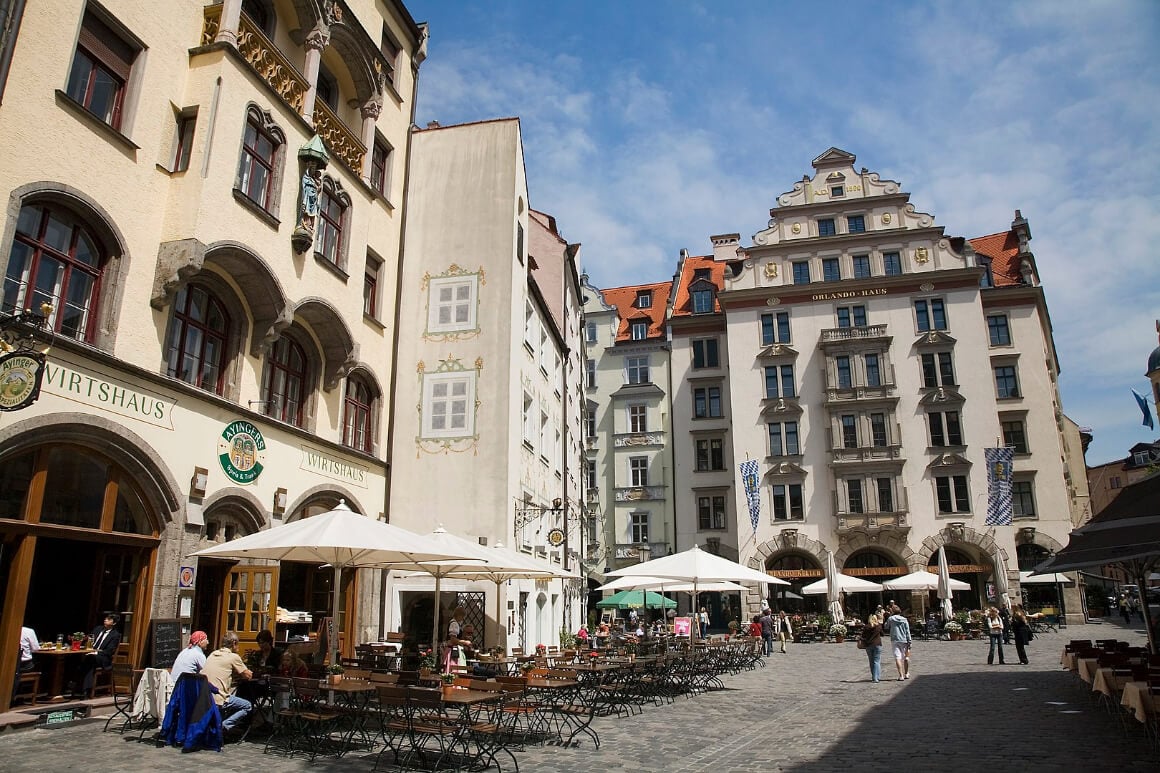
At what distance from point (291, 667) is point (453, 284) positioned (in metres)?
13.1

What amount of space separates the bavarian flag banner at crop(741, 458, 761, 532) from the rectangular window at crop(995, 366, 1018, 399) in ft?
46.7

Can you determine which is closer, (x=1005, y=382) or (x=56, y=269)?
(x=56, y=269)

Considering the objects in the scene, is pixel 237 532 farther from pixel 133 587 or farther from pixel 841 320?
pixel 841 320

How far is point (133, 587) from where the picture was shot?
498 inches

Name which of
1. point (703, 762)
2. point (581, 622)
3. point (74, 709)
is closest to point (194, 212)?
point (74, 709)

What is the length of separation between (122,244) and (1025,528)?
4215cm

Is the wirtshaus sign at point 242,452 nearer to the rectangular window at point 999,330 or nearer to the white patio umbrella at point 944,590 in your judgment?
the white patio umbrella at point 944,590

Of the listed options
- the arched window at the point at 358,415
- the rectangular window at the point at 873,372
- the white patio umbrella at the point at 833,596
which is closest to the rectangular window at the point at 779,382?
the rectangular window at the point at 873,372

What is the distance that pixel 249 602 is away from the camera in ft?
48.1

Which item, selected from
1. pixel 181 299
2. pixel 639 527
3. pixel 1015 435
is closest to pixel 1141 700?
pixel 181 299

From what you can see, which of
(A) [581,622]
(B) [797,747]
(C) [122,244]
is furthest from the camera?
(A) [581,622]

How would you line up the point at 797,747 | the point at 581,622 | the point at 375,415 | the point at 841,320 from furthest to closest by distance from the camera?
1. the point at 841,320
2. the point at 581,622
3. the point at 375,415
4. the point at 797,747

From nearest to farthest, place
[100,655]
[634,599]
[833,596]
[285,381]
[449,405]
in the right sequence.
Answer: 1. [100,655]
2. [285,381]
3. [449,405]
4. [634,599]
5. [833,596]

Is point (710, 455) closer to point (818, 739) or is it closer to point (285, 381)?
point (285, 381)
